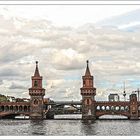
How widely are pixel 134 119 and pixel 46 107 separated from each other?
26.1 meters

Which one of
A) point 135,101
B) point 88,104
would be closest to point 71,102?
point 88,104

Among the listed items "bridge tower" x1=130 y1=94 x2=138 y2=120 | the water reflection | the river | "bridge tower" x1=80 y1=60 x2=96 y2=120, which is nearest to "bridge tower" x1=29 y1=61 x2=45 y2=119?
"bridge tower" x1=80 y1=60 x2=96 y2=120

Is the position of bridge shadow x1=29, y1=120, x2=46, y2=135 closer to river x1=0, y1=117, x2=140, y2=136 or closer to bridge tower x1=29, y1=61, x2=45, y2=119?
river x1=0, y1=117, x2=140, y2=136

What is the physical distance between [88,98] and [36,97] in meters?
13.7

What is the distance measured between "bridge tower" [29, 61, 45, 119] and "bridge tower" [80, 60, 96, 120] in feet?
36.1

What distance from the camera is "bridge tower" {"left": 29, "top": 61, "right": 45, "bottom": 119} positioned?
12825 cm

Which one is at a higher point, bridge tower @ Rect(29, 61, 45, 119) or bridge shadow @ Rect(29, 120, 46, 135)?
bridge tower @ Rect(29, 61, 45, 119)

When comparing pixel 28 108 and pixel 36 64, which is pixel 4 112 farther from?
pixel 36 64

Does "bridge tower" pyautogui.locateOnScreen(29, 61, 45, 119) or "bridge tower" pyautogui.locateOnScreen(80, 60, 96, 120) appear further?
"bridge tower" pyautogui.locateOnScreen(29, 61, 45, 119)

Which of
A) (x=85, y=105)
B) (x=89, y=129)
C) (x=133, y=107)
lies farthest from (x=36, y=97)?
(x=89, y=129)

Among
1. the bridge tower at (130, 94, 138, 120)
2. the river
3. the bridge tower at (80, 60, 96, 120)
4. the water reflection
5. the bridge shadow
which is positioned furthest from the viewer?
the bridge tower at (80, 60, 96, 120)

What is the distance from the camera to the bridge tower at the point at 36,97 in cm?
12825

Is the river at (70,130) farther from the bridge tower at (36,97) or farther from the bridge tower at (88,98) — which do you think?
the bridge tower at (36,97)

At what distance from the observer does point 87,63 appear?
128375mm
